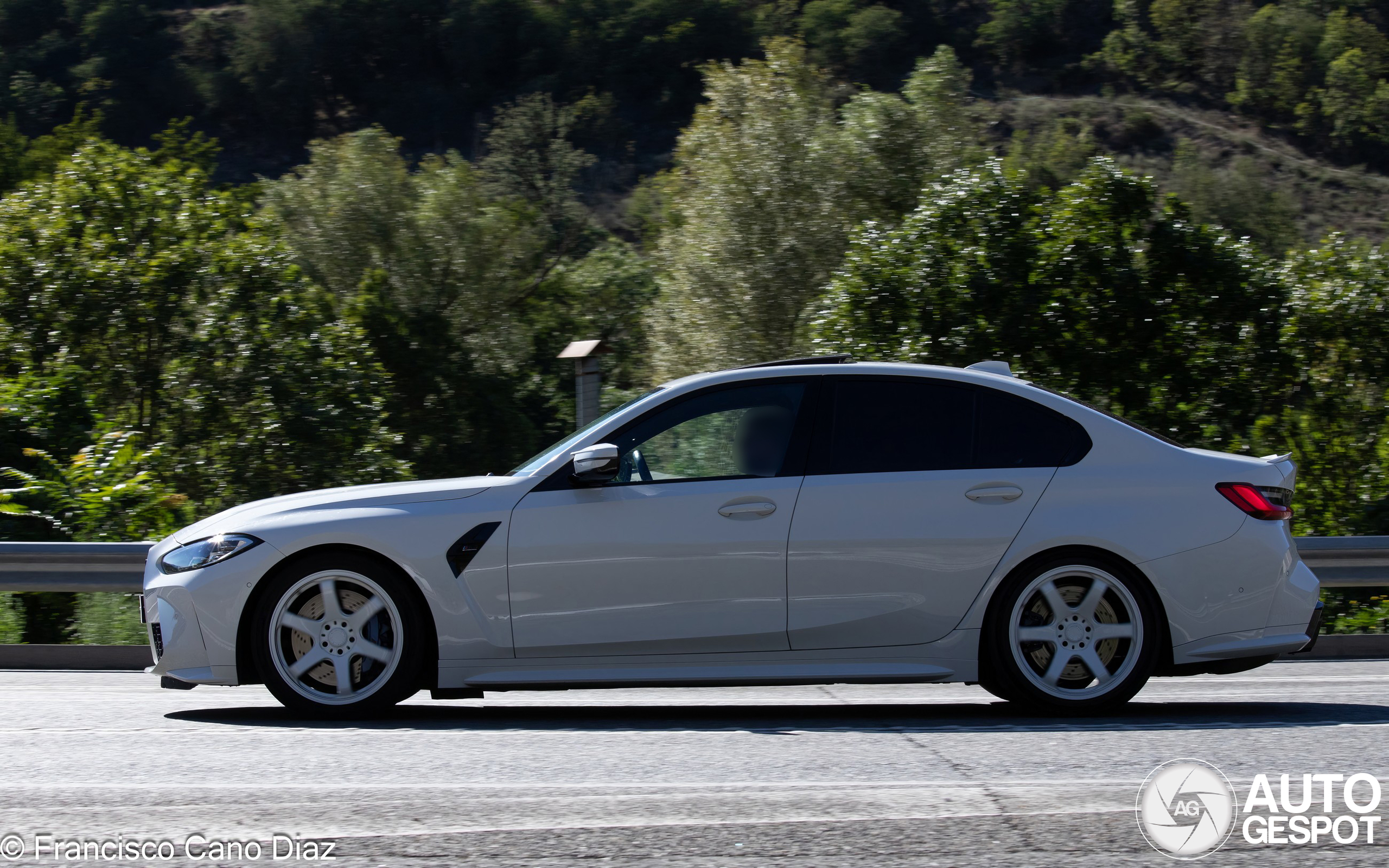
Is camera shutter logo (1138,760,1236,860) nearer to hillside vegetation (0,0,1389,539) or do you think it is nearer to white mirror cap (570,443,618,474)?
white mirror cap (570,443,618,474)

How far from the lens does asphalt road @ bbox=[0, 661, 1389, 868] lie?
12.1 ft

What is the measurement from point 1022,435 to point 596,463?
1809mm

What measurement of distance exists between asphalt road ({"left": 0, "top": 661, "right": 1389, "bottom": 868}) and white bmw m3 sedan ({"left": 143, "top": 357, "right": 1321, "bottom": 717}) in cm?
24

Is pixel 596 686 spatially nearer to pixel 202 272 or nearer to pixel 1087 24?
pixel 202 272

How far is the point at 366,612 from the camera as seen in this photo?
5547mm

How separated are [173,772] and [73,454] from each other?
8945mm

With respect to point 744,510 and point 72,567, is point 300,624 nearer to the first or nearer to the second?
point 744,510

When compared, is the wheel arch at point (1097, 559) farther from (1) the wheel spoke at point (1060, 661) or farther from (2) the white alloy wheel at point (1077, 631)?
(1) the wheel spoke at point (1060, 661)

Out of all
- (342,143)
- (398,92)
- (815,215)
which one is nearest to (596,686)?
(815,215)

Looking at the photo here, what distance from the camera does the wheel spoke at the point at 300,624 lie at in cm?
554

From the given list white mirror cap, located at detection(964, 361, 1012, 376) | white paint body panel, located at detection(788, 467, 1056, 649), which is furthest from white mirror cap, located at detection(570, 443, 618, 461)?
white mirror cap, located at detection(964, 361, 1012, 376)

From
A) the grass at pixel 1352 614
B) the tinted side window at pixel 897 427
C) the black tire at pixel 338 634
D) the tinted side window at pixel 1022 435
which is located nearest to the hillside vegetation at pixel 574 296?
the grass at pixel 1352 614

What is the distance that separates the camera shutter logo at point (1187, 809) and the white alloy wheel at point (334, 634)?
2.97m

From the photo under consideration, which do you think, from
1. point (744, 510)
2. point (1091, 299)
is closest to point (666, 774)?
point (744, 510)
